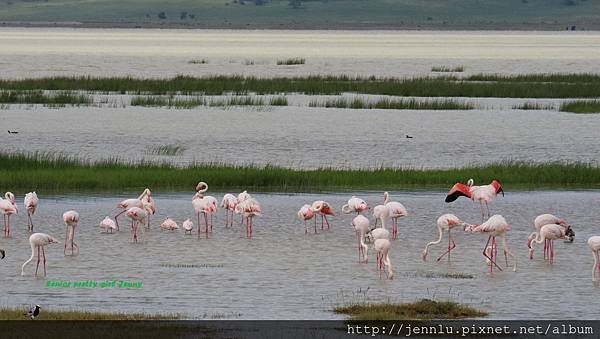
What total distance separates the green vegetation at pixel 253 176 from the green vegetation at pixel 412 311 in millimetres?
11921

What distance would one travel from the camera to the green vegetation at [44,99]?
46.6 m

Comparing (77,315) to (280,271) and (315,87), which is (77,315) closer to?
(280,271)

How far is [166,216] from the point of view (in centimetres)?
2253

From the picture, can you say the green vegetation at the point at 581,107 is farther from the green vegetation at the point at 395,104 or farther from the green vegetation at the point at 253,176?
the green vegetation at the point at 253,176

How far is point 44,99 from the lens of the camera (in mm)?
47344

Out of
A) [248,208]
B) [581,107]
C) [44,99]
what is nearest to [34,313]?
[248,208]

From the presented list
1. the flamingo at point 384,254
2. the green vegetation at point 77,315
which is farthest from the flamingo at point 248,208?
the green vegetation at point 77,315

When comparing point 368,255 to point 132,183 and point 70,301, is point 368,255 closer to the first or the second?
point 70,301

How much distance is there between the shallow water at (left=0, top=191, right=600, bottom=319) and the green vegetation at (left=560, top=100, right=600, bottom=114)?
71.6 feet

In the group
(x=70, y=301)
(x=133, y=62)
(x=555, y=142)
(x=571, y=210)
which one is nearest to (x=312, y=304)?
(x=70, y=301)

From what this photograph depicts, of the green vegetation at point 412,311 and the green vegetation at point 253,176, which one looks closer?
the green vegetation at point 412,311

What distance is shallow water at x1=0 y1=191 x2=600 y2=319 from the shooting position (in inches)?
574

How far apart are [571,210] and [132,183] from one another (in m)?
8.47

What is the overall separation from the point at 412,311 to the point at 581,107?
3261cm
